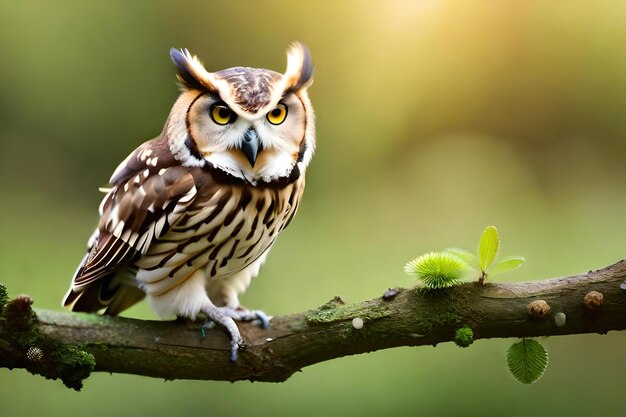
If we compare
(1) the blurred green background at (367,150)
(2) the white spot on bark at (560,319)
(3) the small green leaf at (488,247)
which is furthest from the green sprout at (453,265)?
(1) the blurred green background at (367,150)

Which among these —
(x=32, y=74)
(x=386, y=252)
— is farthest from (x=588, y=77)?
(x=32, y=74)

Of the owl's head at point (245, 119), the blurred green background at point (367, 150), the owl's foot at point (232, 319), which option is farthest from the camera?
the blurred green background at point (367, 150)

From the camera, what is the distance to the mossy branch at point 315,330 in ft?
5.27

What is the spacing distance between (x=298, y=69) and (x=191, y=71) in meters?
0.25

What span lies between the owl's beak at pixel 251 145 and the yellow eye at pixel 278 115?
0.21ft

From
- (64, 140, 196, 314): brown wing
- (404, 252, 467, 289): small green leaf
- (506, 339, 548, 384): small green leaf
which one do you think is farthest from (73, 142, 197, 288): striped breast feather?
(506, 339, 548, 384): small green leaf

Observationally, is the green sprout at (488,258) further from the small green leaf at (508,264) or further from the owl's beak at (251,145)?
the owl's beak at (251,145)

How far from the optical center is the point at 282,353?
190 cm

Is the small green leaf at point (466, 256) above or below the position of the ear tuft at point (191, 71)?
below

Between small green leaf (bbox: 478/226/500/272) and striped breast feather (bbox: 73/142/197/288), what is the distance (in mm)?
723

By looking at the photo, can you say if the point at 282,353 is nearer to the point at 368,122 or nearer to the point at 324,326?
the point at 324,326

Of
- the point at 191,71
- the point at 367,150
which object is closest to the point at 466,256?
the point at 191,71

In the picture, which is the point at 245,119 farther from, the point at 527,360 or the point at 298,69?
the point at 527,360

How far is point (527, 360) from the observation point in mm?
1635
